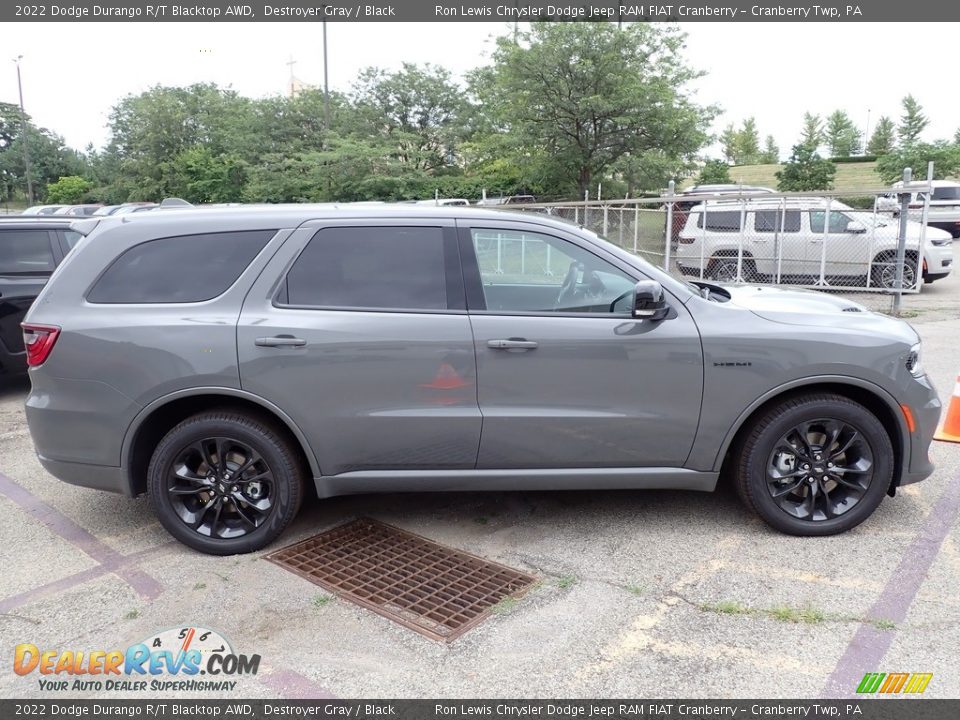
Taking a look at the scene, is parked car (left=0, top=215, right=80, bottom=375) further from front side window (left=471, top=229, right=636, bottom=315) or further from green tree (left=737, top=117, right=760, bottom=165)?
green tree (left=737, top=117, right=760, bottom=165)

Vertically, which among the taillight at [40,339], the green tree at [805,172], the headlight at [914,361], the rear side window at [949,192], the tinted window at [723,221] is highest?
the green tree at [805,172]

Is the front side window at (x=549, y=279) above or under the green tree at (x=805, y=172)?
under

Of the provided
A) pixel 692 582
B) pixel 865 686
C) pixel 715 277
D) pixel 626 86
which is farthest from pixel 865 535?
pixel 626 86

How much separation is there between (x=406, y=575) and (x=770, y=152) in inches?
3497

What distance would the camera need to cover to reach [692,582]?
12.2 feet

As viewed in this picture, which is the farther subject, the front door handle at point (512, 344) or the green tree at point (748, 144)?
the green tree at point (748, 144)

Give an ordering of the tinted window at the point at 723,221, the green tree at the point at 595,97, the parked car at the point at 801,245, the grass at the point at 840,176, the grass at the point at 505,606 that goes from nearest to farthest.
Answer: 1. the grass at the point at 505,606
2. the parked car at the point at 801,245
3. the tinted window at the point at 723,221
4. the green tree at the point at 595,97
5. the grass at the point at 840,176

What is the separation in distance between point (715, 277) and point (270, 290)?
12.3 m

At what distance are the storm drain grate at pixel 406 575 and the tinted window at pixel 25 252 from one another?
5.28 m

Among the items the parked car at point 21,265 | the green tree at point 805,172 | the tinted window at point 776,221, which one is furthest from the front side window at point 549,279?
the green tree at point 805,172

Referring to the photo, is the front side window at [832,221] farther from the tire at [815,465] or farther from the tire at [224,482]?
the tire at [224,482]

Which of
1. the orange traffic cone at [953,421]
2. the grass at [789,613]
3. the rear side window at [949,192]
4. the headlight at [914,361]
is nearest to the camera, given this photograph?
the grass at [789,613]

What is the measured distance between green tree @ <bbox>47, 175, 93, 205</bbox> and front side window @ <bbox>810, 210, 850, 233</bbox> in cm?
5128

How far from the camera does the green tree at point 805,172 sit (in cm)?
3666
